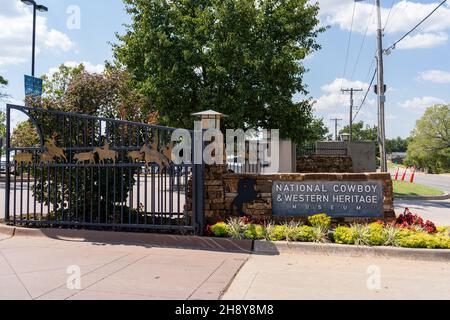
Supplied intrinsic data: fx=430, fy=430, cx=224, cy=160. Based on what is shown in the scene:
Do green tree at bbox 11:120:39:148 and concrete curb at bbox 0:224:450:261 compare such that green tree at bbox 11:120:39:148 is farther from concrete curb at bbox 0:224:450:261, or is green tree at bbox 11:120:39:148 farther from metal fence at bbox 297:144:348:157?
metal fence at bbox 297:144:348:157

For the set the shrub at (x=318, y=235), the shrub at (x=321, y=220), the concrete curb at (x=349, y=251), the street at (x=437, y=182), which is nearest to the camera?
the concrete curb at (x=349, y=251)

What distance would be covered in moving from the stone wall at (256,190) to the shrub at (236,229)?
484 mm

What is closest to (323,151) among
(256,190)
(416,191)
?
(416,191)

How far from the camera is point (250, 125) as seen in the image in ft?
55.9

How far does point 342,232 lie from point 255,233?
142cm

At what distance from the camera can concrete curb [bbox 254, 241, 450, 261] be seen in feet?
21.3

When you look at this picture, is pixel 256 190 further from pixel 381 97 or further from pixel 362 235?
pixel 381 97

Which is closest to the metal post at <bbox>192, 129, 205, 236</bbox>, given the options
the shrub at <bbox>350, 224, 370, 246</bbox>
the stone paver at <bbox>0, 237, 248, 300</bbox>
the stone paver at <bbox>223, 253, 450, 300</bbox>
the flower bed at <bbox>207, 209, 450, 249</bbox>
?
the flower bed at <bbox>207, 209, 450, 249</bbox>

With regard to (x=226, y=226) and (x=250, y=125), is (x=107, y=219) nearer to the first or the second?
(x=226, y=226)

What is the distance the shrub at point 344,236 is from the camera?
22.6 ft

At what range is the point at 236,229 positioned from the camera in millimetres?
7270

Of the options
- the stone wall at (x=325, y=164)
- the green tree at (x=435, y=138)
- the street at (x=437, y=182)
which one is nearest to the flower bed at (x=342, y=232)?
the stone wall at (x=325, y=164)

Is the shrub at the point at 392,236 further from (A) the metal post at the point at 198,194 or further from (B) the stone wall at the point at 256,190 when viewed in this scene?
(A) the metal post at the point at 198,194

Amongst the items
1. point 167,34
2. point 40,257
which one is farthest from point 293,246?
point 167,34
